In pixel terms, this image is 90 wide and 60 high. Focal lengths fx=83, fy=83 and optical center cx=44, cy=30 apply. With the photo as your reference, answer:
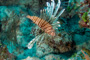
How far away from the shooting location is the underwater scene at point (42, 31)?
3.34 m

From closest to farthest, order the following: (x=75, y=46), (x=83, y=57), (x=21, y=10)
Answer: (x=83, y=57)
(x=75, y=46)
(x=21, y=10)

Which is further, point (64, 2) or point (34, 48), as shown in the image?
point (64, 2)

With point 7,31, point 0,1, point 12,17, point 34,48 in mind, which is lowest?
point 34,48

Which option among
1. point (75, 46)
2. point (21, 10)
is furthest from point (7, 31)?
point (75, 46)

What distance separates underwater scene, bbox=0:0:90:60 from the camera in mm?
3336

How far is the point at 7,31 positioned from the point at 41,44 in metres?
2.09

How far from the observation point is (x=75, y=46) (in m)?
4.07

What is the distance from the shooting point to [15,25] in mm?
4664

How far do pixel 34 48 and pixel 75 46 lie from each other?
2056mm

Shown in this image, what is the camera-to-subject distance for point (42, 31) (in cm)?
379

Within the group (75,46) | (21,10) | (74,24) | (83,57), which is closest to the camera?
(83,57)

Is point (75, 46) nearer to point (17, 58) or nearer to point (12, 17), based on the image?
point (17, 58)

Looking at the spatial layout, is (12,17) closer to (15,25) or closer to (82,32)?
(15,25)

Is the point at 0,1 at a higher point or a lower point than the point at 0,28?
higher
